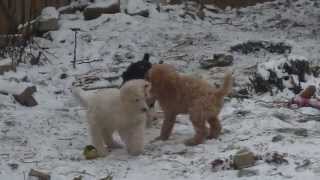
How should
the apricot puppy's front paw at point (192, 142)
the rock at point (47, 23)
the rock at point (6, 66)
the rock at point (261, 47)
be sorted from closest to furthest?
the apricot puppy's front paw at point (192, 142) < the rock at point (6, 66) < the rock at point (261, 47) < the rock at point (47, 23)

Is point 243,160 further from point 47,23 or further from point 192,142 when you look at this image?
point 47,23

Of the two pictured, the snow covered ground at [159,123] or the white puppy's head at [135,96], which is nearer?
the snow covered ground at [159,123]

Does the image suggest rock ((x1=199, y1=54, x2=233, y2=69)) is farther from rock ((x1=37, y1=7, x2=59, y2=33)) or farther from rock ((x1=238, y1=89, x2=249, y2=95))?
rock ((x1=37, y1=7, x2=59, y2=33))

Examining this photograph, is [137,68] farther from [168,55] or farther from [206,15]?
[206,15]

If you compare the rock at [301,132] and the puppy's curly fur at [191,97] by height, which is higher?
the puppy's curly fur at [191,97]

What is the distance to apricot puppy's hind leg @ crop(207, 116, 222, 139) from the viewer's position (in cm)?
653

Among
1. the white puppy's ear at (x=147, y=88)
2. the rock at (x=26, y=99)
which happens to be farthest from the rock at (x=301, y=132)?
the rock at (x=26, y=99)

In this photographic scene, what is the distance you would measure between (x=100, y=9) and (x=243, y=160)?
7566mm

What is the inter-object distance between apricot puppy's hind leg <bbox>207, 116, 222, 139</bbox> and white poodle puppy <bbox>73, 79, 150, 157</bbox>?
2.30 ft

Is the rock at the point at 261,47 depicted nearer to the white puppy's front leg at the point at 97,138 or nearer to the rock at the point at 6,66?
the rock at the point at 6,66

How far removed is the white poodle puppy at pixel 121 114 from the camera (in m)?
6.03

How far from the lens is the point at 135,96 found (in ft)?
19.7

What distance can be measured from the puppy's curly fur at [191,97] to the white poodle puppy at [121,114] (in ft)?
1.15

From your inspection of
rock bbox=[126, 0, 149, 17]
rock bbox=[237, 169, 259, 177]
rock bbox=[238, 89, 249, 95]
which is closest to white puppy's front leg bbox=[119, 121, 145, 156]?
rock bbox=[237, 169, 259, 177]
